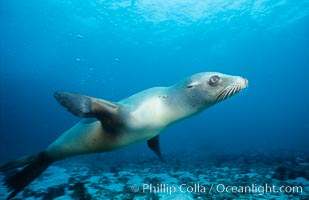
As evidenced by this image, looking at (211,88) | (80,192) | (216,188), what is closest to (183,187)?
(216,188)

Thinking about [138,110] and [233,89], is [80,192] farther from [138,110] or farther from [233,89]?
[233,89]

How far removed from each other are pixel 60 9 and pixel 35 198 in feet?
74.5

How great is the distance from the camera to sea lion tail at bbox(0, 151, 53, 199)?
3.51 metres

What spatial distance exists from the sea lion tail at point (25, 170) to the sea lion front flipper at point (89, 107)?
1.54m

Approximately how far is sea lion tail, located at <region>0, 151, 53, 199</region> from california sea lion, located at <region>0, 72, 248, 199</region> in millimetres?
42

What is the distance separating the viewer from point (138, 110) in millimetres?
3078

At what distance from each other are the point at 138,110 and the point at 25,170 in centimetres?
215

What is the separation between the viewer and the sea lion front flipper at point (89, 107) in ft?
8.81

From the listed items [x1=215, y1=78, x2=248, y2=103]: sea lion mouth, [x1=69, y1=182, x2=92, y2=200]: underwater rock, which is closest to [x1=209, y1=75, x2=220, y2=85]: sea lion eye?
[x1=215, y1=78, x2=248, y2=103]: sea lion mouth

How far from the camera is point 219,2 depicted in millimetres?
22234

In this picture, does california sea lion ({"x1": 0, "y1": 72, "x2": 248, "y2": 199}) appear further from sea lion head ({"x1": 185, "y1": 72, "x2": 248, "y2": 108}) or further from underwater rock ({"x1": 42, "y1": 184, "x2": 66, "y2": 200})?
underwater rock ({"x1": 42, "y1": 184, "x2": 66, "y2": 200})

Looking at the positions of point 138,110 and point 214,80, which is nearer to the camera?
point 214,80

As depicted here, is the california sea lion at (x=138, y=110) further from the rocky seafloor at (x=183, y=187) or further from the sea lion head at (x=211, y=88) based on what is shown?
the rocky seafloor at (x=183, y=187)

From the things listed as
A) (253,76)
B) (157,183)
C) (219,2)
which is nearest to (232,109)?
(253,76)
